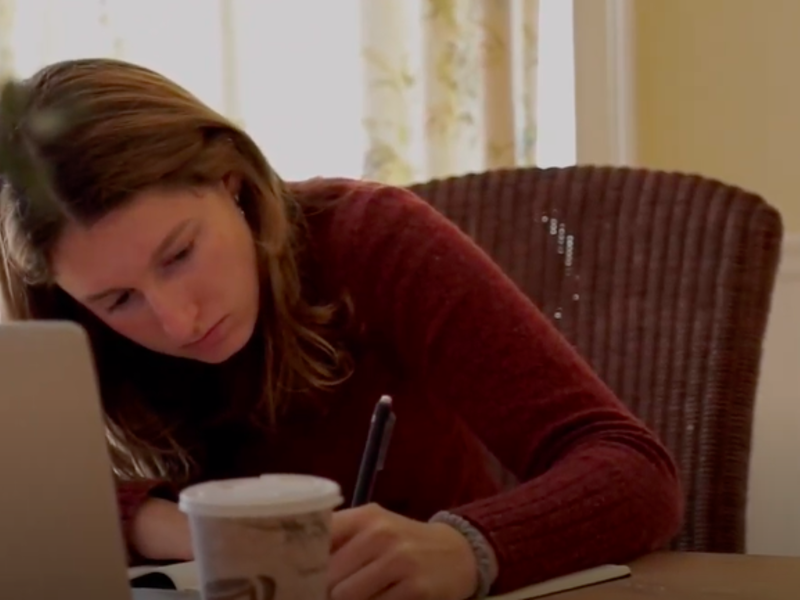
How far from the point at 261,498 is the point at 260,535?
0.06 ft

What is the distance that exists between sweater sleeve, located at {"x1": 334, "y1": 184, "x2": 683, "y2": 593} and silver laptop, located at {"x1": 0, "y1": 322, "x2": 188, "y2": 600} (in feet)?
1.06

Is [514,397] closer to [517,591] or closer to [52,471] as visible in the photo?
[517,591]

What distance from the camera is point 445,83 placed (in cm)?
200

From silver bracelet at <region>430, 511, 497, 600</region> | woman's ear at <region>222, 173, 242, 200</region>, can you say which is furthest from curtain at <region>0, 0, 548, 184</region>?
silver bracelet at <region>430, 511, 497, 600</region>

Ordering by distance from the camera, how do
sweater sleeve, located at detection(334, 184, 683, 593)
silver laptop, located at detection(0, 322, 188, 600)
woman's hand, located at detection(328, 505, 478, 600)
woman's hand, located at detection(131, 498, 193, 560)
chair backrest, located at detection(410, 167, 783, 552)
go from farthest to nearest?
1. chair backrest, located at detection(410, 167, 783, 552)
2. woman's hand, located at detection(131, 498, 193, 560)
3. sweater sleeve, located at detection(334, 184, 683, 593)
4. woman's hand, located at detection(328, 505, 478, 600)
5. silver laptop, located at detection(0, 322, 188, 600)

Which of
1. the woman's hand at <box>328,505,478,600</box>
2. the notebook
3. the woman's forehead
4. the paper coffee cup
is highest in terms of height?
the woman's forehead

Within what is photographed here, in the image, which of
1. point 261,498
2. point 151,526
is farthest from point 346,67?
point 261,498

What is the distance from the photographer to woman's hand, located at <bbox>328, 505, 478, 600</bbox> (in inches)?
30.8

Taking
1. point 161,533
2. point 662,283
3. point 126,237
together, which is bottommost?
point 161,533

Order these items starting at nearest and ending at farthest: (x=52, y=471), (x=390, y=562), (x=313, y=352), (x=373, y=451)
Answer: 1. (x=52, y=471)
2. (x=390, y=562)
3. (x=373, y=451)
4. (x=313, y=352)

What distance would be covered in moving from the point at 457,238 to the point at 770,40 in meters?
1.02

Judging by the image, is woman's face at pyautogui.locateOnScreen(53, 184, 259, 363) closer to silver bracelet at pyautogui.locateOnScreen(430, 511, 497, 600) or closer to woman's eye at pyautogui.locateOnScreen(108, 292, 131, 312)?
woman's eye at pyautogui.locateOnScreen(108, 292, 131, 312)

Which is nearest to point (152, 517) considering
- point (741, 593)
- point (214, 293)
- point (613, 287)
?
point (214, 293)

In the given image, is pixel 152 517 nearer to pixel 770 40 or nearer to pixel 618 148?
pixel 618 148
